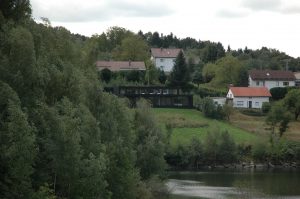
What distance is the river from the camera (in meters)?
53.8

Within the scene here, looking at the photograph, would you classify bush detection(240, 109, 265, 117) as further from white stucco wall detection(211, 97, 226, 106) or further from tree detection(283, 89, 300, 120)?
tree detection(283, 89, 300, 120)

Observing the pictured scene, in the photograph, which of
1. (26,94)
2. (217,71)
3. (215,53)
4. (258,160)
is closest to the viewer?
(26,94)

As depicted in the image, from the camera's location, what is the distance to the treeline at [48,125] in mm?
24625

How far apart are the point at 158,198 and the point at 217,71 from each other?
72.4 m

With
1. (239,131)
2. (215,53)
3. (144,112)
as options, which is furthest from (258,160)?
(215,53)

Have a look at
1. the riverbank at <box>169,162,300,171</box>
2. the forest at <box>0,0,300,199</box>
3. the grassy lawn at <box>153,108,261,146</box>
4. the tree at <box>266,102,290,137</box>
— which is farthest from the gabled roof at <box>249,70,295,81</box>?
the forest at <box>0,0,300,199</box>

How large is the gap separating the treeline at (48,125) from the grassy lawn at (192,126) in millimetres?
42714

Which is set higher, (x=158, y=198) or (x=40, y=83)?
(x=40, y=83)

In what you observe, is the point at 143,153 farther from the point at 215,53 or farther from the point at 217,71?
the point at 215,53

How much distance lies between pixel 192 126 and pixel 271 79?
37834 mm

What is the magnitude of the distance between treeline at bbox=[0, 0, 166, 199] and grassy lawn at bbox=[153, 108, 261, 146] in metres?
42.7

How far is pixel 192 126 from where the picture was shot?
3438 inches

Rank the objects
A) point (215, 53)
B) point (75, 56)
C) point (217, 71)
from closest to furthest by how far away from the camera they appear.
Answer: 1. point (75, 56)
2. point (217, 71)
3. point (215, 53)

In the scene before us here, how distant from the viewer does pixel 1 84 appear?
26.6 m
